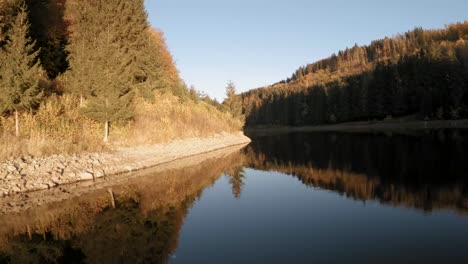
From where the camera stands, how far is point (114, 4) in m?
31.9

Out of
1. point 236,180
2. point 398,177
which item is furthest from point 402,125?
point 236,180

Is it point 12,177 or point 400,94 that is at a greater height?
point 400,94

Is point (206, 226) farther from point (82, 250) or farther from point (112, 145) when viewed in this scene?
point (112, 145)

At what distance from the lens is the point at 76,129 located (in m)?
23.5

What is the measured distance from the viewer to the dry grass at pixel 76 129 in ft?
61.5

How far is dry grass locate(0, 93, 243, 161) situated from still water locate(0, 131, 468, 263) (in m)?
5.65

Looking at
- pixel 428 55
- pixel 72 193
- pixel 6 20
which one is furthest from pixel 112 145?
pixel 428 55

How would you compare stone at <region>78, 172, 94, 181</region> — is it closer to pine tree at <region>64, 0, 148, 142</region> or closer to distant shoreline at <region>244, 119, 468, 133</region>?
pine tree at <region>64, 0, 148, 142</region>

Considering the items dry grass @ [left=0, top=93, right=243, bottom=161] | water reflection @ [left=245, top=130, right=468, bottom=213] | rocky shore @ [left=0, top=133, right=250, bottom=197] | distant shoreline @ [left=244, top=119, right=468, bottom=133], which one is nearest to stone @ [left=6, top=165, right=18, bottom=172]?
rocky shore @ [left=0, top=133, right=250, bottom=197]

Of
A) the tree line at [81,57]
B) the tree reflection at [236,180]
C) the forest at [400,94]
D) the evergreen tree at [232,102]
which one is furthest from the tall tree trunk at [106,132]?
the forest at [400,94]

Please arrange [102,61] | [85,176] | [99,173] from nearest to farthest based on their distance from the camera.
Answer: [85,176], [99,173], [102,61]

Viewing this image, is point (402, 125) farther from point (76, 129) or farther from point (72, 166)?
point (72, 166)

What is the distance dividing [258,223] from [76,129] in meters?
17.3

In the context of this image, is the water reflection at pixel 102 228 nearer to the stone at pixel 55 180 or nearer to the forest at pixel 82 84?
the stone at pixel 55 180
